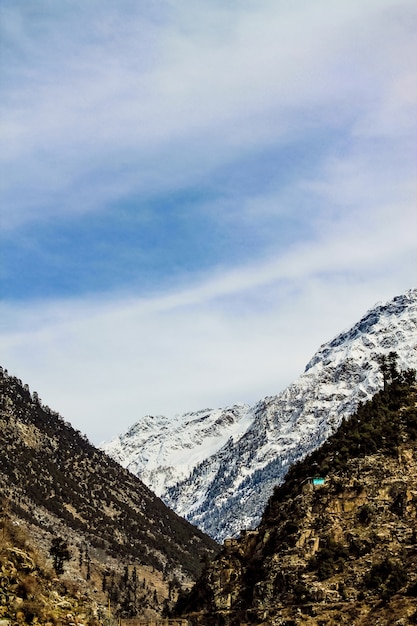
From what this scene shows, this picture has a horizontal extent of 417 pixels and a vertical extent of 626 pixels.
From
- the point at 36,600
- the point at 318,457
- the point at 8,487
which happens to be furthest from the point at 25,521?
the point at 36,600

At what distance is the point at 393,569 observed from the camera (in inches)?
2416

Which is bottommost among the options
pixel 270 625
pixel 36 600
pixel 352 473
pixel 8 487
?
pixel 270 625

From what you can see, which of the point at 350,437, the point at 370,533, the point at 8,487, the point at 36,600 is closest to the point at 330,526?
the point at 370,533

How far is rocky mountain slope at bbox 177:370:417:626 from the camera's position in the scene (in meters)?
60.8

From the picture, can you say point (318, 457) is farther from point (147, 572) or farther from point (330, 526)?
point (147, 572)

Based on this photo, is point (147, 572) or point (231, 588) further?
point (147, 572)

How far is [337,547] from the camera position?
68.4 m

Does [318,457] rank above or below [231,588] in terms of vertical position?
above

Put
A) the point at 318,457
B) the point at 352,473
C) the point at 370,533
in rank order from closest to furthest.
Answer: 1. the point at 370,533
2. the point at 352,473
3. the point at 318,457

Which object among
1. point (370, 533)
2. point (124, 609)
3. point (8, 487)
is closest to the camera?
point (370, 533)

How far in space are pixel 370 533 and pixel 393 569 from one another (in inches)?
302

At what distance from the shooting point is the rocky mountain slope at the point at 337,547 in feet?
200

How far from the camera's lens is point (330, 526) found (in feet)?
237

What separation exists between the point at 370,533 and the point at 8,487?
412 feet
